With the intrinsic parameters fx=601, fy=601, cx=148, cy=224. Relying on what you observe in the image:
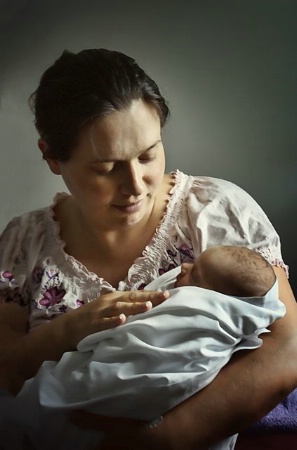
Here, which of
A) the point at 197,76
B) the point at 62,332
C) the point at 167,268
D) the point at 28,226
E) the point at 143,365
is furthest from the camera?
the point at 197,76

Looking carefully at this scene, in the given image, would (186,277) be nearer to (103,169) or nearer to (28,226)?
(103,169)

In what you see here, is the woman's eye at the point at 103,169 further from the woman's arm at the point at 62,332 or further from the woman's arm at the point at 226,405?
the woman's arm at the point at 226,405

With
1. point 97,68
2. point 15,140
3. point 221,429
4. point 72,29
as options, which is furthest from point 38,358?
point 72,29

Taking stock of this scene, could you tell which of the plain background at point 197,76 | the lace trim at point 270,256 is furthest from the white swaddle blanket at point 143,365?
the plain background at point 197,76

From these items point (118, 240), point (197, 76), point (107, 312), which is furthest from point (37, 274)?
point (197, 76)

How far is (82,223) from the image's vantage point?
105cm

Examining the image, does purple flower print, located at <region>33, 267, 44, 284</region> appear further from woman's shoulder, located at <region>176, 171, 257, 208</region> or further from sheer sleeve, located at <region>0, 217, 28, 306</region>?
woman's shoulder, located at <region>176, 171, 257, 208</region>

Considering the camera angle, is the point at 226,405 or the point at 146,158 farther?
the point at 146,158

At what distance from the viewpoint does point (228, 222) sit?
947 mm

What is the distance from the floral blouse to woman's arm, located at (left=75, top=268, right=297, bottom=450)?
0.16 metres

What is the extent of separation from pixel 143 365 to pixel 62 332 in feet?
0.54

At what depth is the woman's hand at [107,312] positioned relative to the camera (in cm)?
77

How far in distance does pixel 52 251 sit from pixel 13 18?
0.48 m

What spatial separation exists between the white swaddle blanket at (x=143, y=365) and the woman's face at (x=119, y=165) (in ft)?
0.63
